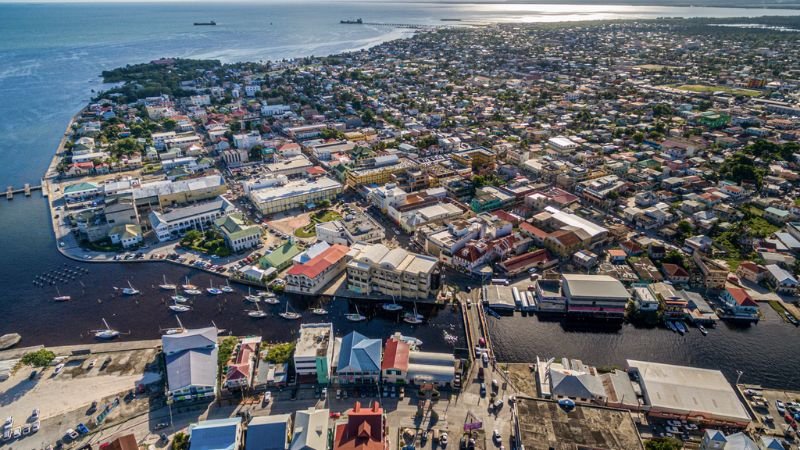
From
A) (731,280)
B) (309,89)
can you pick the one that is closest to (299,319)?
(731,280)

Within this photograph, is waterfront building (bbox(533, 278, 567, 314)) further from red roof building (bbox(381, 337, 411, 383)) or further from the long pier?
the long pier

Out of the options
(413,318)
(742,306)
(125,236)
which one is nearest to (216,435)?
(413,318)

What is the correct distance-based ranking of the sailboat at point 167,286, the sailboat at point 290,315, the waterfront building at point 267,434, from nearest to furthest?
the waterfront building at point 267,434 < the sailboat at point 290,315 < the sailboat at point 167,286

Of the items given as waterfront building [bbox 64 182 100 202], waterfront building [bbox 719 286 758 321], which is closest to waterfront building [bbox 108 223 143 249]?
waterfront building [bbox 64 182 100 202]

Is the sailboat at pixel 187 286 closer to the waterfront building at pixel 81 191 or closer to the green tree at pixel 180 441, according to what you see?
the green tree at pixel 180 441

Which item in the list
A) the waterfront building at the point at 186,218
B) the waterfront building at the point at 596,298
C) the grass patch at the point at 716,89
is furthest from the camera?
the grass patch at the point at 716,89

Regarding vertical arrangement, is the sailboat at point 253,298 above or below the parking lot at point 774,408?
above

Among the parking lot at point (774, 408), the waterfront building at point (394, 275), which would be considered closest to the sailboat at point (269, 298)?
the waterfront building at point (394, 275)

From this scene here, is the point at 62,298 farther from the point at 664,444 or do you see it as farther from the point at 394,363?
the point at 664,444
